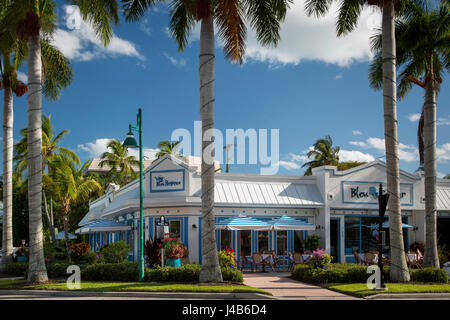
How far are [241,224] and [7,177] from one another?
1196cm

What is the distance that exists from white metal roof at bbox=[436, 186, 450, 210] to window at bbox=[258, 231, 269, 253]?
36.1ft

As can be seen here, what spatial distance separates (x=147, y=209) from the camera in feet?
80.9

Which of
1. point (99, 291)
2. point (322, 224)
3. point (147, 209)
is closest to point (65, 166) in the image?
point (147, 209)

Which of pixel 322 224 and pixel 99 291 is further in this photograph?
pixel 322 224

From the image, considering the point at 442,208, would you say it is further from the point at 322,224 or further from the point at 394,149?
the point at 394,149

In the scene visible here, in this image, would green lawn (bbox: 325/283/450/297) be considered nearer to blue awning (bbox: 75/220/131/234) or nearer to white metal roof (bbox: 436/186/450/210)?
white metal roof (bbox: 436/186/450/210)

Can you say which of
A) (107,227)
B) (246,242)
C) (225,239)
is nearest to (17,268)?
(107,227)

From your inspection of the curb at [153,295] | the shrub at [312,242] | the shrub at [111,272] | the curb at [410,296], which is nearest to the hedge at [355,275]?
the curb at [410,296]

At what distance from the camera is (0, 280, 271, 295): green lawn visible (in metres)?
14.8

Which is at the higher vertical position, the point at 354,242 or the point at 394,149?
the point at 394,149

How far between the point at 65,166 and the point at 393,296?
27620mm

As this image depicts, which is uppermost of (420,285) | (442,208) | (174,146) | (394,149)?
(174,146)

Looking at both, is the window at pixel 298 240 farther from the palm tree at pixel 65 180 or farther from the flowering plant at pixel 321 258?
the palm tree at pixel 65 180
